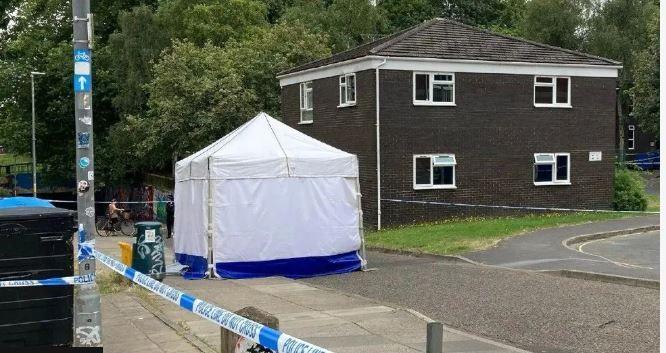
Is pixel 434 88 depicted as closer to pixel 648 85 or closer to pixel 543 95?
pixel 543 95

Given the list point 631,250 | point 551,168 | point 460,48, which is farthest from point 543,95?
point 631,250

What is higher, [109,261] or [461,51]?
[461,51]

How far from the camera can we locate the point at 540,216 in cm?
2522

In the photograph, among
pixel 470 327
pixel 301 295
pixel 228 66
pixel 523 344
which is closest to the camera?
pixel 523 344

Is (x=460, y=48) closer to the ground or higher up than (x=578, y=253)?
higher up

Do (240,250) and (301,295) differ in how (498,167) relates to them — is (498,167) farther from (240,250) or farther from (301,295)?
(301,295)

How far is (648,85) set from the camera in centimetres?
4691

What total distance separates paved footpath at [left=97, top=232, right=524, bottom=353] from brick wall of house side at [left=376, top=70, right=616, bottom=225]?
12245 millimetres

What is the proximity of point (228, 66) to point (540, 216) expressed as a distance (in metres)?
15.6

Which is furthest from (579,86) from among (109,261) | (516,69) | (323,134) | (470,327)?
(109,261)

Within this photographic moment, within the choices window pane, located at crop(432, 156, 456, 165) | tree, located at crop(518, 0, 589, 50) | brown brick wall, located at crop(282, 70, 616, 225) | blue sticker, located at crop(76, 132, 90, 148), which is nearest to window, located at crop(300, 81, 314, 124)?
brown brick wall, located at crop(282, 70, 616, 225)

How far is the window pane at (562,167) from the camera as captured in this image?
26.9m

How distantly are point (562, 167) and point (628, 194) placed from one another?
332 centimetres

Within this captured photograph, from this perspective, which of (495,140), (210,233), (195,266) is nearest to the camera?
(210,233)
